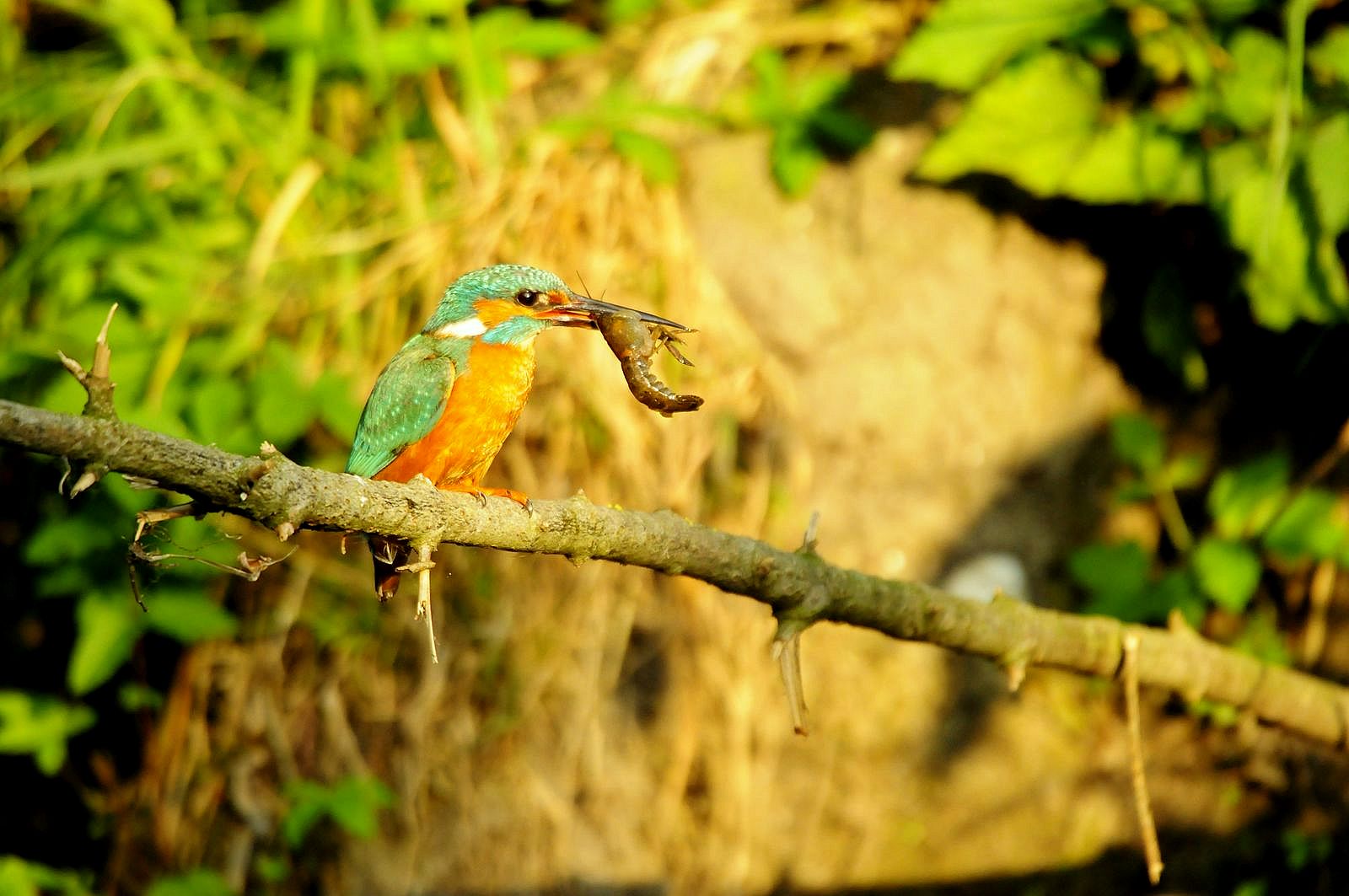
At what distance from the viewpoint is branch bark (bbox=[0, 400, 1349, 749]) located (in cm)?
126

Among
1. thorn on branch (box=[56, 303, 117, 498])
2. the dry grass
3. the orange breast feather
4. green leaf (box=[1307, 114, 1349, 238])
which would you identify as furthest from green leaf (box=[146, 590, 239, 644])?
green leaf (box=[1307, 114, 1349, 238])

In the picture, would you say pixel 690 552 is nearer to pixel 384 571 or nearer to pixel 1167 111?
pixel 384 571

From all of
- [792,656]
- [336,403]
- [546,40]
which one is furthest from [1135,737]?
[546,40]

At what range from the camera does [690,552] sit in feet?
5.87

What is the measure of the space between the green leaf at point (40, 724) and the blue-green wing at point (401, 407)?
1587 millimetres

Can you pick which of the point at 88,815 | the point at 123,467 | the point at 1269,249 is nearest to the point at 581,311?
the point at 123,467

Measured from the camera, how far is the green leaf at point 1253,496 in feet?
10.9

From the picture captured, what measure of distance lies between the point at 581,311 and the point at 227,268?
1704 millimetres

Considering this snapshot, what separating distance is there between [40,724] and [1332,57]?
3.74 m

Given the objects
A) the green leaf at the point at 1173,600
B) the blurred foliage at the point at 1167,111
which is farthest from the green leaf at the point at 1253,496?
the blurred foliage at the point at 1167,111

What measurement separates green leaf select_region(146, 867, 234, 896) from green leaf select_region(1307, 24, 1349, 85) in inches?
136

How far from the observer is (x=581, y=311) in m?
2.48

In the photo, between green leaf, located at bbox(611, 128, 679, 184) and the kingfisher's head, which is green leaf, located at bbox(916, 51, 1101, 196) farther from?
the kingfisher's head

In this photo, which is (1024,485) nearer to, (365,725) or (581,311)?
(581,311)
